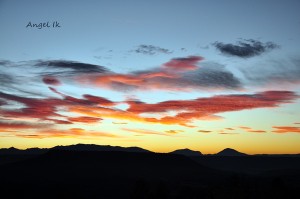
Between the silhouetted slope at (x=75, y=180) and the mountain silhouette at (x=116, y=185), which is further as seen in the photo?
the silhouetted slope at (x=75, y=180)

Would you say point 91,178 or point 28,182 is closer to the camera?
point 28,182

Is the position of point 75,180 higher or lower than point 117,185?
higher

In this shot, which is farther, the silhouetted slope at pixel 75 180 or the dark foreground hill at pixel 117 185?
the silhouetted slope at pixel 75 180

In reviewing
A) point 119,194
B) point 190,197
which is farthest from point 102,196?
point 190,197

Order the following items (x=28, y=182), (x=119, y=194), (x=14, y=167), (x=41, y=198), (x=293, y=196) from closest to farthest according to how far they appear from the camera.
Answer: (x=293, y=196), (x=41, y=198), (x=119, y=194), (x=28, y=182), (x=14, y=167)

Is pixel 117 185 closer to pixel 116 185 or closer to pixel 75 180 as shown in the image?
pixel 116 185

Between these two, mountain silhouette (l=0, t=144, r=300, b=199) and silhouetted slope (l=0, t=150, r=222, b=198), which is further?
silhouetted slope (l=0, t=150, r=222, b=198)

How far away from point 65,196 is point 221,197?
47224mm

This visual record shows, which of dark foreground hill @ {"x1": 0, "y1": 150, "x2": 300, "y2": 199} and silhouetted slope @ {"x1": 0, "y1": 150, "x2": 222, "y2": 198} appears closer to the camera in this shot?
dark foreground hill @ {"x1": 0, "y1": 150, "x2": 300, "y2": 199}

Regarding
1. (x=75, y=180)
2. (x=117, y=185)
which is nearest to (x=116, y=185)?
(x=117, y=185)

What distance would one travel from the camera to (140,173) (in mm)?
190125

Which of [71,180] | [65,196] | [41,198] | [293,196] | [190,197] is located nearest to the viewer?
[293,196]

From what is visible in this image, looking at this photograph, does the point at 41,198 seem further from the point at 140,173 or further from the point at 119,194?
the point at 140,173

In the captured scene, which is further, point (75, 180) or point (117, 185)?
point (75, 180)
